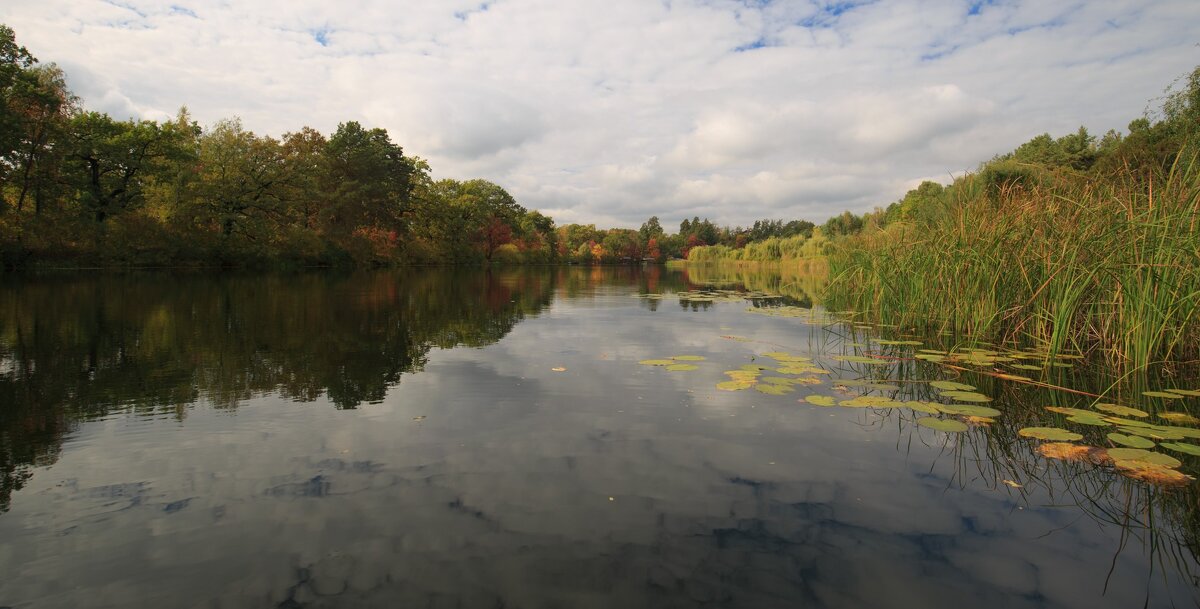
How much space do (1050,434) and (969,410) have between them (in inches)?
29.2

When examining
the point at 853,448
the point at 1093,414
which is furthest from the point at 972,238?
the point at 853,448

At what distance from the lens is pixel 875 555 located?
2781 millimetres

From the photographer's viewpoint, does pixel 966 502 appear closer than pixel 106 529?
A: No

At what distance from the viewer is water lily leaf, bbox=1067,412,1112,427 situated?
444cm

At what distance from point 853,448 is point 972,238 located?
20.5ft

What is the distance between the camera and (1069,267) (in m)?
6.47

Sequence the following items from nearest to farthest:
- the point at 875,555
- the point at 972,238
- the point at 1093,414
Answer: the point at 875,555 → the point at 1093,414 → the point at 972,238

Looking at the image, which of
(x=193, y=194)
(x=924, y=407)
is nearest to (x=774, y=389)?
(x=924, y=407)

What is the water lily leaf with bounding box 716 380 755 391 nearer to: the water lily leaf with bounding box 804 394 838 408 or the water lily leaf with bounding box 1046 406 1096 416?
the water lily leaf with bounding box 804 394 838 408

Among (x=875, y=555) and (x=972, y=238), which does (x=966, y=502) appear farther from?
(x=972, y=238)

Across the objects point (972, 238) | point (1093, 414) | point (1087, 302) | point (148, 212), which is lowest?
point (1093, 414)

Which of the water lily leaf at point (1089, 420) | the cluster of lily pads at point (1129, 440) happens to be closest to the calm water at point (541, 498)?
the cluster of lily pads at point (1129, 440)

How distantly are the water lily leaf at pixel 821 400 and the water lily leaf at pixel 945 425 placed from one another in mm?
830

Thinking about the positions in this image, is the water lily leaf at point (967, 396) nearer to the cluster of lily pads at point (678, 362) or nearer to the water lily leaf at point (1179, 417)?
the water lily leaf at point (1179, 417)
